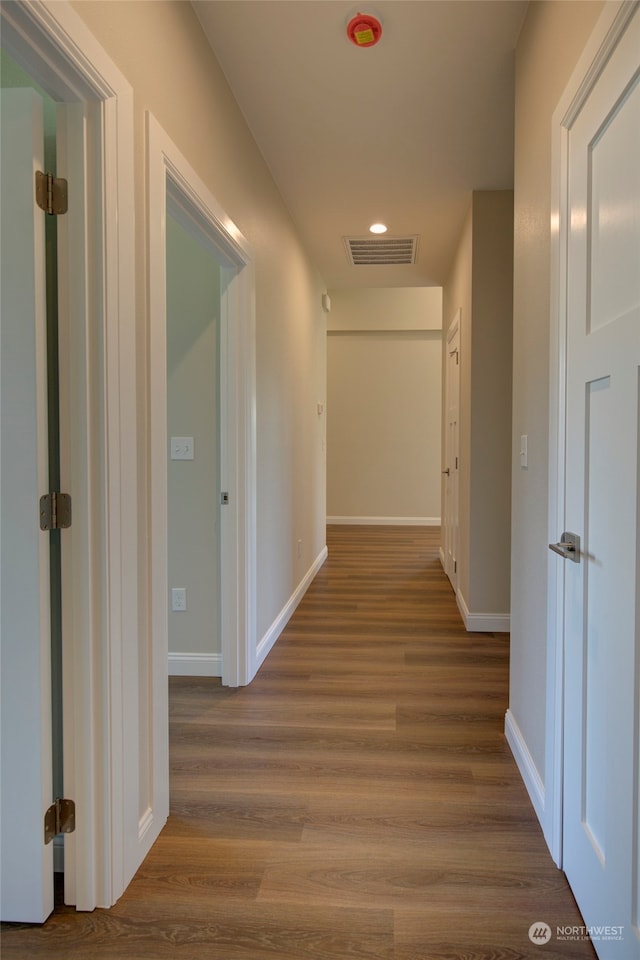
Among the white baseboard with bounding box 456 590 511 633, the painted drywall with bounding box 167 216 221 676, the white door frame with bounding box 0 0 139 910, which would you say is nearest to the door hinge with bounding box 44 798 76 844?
the white door frame with bounding box 0 0 139 910

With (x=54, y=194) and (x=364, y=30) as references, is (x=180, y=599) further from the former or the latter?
(x=364, y=30)

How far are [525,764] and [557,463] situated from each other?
3.57 feet

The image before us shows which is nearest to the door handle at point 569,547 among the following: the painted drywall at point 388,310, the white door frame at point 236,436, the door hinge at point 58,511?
the door hinge at point 58,511

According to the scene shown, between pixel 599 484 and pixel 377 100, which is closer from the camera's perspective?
pixel 599 484

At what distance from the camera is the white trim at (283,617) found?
3166 mm

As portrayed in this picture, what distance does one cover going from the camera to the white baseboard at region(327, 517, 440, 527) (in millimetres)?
8305

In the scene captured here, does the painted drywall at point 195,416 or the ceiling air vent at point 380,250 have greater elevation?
the ceiling air vent at point 380,250

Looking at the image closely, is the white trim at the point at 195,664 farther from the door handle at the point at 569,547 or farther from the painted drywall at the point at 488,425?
the door handle at the point at 569,547

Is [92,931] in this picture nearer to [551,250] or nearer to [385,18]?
[551,250]

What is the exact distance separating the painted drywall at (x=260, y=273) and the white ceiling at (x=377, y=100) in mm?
136

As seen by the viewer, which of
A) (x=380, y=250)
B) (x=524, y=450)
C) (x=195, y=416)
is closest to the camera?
(x=524, y=450)

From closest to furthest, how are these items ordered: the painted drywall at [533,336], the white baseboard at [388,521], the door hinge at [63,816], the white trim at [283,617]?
the door hinge at [63,816] < the painted drywall at [533,336] < the white trim at [283,617] < the white baseboard at [388,521]

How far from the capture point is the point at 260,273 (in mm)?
3072
